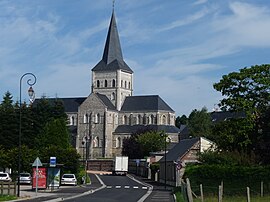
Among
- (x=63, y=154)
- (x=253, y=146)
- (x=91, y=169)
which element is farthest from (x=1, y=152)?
(x=91, y=169)

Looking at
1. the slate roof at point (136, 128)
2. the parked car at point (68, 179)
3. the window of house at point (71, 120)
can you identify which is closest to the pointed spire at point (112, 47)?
the slate roof at point (136, 128)

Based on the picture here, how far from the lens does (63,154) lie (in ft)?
229

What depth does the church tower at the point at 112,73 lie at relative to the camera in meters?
168

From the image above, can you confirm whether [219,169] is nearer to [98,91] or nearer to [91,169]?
[91,169]

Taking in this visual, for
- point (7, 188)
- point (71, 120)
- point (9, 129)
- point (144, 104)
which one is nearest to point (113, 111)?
point (144, 104)

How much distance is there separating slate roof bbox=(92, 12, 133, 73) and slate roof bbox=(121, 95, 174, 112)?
8810mm

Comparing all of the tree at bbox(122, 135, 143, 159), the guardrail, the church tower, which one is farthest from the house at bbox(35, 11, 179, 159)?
the guardrail

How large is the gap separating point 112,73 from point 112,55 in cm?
531

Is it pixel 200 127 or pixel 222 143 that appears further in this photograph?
→ pixel 200 127

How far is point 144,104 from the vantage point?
17088 centimetres

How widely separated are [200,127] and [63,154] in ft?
239

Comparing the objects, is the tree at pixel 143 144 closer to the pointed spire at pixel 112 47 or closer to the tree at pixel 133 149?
the tree at pixel 133 149

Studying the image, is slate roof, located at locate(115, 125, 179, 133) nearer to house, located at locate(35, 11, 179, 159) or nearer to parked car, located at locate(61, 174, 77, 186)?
house, located at locate(35, 11, 179, 159)

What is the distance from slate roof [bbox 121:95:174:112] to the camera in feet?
555
